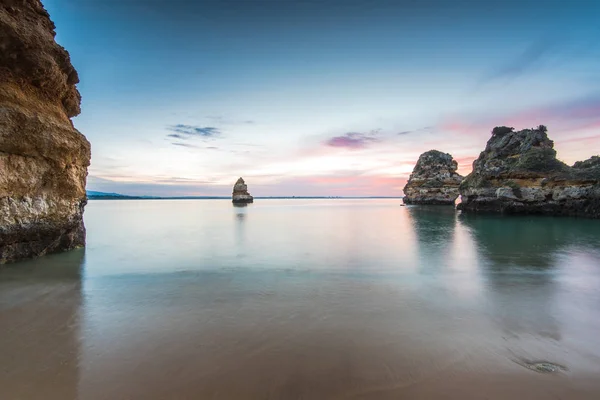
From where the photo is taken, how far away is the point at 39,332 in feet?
15.6

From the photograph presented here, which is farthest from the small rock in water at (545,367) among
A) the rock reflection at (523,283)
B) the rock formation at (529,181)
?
the rock formation at (529,181)

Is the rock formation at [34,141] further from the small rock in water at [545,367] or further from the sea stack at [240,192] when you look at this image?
the sea stack at [240,192]

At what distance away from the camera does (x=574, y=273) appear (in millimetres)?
9375

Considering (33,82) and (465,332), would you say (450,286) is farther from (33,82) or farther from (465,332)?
(33,82)

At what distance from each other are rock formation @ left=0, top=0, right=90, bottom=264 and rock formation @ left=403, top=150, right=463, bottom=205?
244 ft

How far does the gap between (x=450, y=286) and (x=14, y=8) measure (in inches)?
637

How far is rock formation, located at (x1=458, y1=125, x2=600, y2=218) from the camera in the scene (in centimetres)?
2897

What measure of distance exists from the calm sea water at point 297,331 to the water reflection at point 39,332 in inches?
0.9

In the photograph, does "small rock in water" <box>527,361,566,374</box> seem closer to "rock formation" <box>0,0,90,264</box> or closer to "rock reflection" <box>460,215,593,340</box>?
"rock reflection" <box>460,215,593,340</box>

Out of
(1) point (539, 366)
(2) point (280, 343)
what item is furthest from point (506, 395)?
(2) point (280, 343)

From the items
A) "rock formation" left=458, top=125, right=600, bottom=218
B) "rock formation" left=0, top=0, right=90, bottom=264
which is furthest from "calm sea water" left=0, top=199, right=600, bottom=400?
"rock formation" left=458, top=125, right=600, bottom=218

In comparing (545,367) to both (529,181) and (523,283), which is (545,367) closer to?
(523,283)

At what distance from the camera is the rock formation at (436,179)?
70.5 meters

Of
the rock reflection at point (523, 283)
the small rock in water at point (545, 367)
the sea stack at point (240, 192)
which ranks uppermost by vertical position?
the sea stack at point (240, 192)
